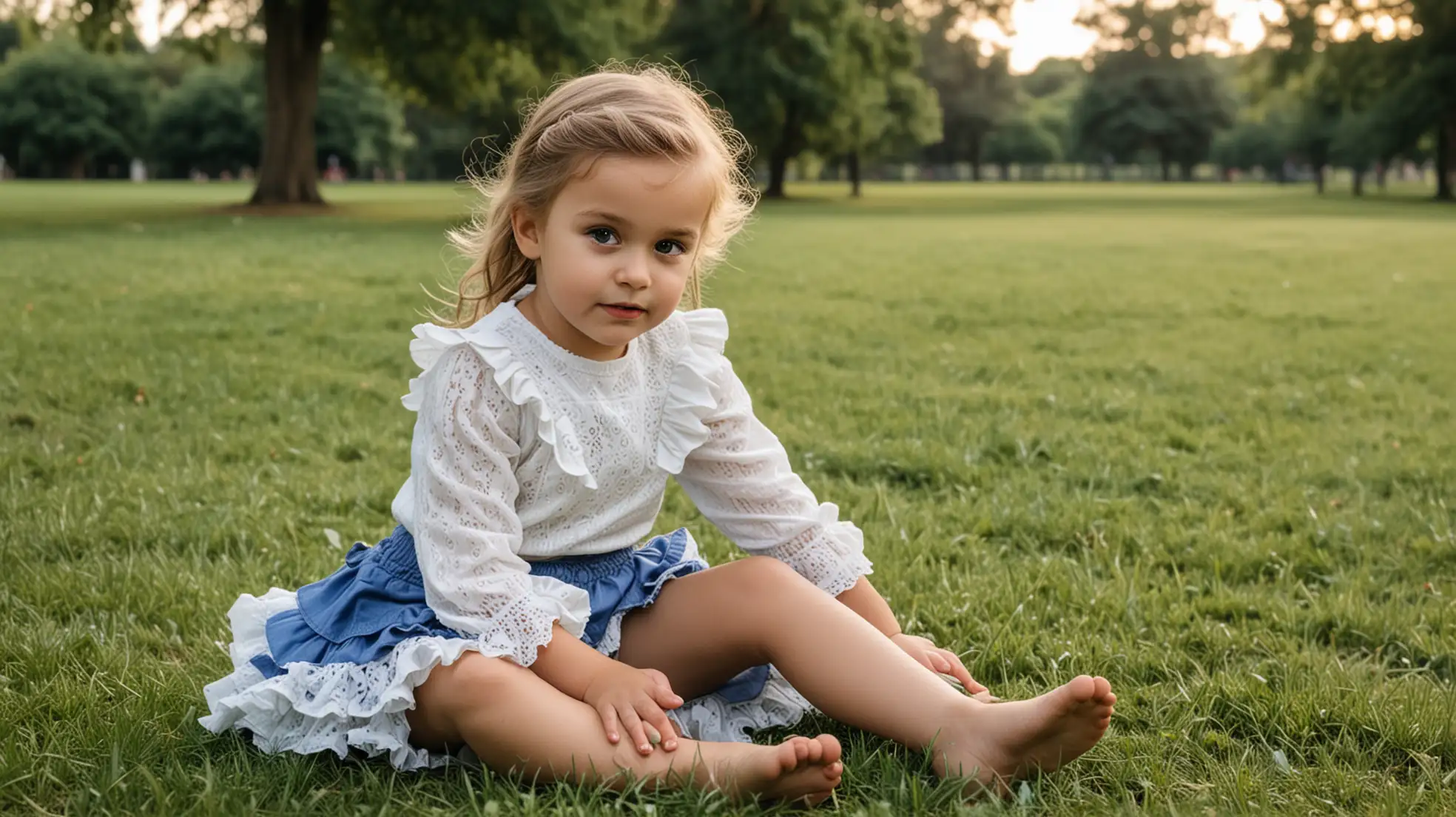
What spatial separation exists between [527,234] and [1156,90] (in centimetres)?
7942

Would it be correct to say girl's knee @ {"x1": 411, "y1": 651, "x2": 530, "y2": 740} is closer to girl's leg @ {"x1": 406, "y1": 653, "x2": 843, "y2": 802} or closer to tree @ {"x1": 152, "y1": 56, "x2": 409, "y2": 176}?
girl's leg @ {"x1": 406, "y1": 653, "x2": 843, "y2": 802}

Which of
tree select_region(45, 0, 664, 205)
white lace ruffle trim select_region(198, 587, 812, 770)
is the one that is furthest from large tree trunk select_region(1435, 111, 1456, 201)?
white lace ruffle trim select_region(198, 587, 812, 770)

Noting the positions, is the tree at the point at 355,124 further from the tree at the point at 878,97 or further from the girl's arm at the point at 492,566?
the girl's arm at the point at 492,566

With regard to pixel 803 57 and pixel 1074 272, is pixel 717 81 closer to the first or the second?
pixel 803 57

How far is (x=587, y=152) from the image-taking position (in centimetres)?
223

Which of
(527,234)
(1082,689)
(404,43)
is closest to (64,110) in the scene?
(404,43)

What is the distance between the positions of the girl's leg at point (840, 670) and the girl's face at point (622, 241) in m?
0.53

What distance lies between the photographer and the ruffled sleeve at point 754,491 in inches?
102

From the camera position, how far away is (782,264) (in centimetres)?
1321

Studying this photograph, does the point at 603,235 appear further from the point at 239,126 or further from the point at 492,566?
the point at 239,126

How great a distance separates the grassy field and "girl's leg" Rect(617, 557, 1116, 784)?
0.08 meters

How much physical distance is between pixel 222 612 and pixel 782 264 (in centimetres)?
1053

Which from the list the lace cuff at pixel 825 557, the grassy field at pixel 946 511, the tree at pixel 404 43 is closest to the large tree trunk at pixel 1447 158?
the tree at pixel 404 43

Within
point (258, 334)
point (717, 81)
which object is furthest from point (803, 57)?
point (258, 334)
